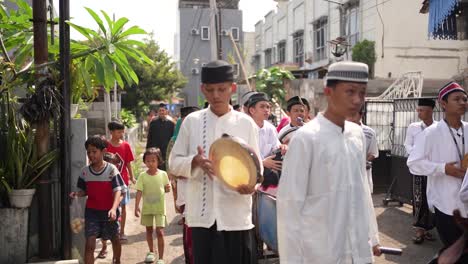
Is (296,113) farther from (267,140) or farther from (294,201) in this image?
(294,201)

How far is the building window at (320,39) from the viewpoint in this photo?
3037cm

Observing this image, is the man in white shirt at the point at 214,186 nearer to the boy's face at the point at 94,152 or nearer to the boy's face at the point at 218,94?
the boy's face at the point at 218,94

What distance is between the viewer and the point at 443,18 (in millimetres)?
8570

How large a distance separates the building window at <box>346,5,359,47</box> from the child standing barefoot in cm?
2044

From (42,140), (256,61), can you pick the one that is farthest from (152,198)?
(256,61)

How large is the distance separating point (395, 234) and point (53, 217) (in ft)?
15.9

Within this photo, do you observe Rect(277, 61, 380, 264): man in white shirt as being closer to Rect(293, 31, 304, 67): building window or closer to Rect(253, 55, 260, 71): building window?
Rect(293, 31, 304, 67): building window

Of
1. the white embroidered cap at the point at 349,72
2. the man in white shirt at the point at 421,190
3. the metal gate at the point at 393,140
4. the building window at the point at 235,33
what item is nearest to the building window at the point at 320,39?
the building window at the point at 235,33

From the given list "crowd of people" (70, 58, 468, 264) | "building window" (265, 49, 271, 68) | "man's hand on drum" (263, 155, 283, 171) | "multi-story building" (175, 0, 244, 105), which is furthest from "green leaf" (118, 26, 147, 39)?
"multi-story building" (175, 0, 244, 105)

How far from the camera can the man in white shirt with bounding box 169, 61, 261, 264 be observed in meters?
A: 3.48

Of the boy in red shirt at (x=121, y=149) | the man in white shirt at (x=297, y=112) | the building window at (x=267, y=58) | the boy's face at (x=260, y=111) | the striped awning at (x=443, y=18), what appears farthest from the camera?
the building window at (x=267, y=58)

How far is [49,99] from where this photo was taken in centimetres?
521

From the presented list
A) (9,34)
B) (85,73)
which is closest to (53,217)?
(85,73)

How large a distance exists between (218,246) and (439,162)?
2.51 metres
